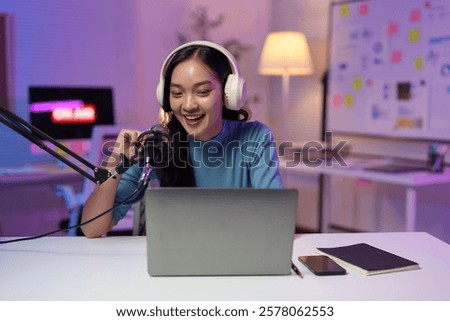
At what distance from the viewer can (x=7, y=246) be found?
4.73 feet

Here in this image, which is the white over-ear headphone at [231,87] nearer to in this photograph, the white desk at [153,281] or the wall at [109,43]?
the white desk at [153,281]

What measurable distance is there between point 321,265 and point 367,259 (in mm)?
137

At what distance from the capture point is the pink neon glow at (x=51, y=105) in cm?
341

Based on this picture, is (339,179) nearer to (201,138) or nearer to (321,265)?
(201,138)

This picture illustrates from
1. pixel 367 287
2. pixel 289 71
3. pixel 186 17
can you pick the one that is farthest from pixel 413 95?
pixel 367 287

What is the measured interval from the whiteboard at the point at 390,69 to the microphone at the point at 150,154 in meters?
2.55

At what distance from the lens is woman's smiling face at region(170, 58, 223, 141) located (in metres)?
1.59

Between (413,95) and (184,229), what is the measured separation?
2779mm

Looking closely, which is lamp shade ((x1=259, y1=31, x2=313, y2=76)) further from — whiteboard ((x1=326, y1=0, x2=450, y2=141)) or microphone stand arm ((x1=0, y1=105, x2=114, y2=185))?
microphone stand arm ((x1=0, y1=105, x2=114, y2=185))

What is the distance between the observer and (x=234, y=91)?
166cm

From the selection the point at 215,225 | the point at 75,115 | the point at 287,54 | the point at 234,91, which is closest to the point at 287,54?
the point at 287,54

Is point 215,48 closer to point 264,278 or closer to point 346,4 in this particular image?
point 264,278

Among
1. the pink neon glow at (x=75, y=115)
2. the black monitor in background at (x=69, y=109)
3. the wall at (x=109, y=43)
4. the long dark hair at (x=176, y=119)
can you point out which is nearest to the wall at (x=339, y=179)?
the wall at (x=109, y=43)

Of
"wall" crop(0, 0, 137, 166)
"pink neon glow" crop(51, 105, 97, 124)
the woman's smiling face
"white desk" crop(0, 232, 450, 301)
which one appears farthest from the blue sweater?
"wall" crop(0, 0, 137, 166)
